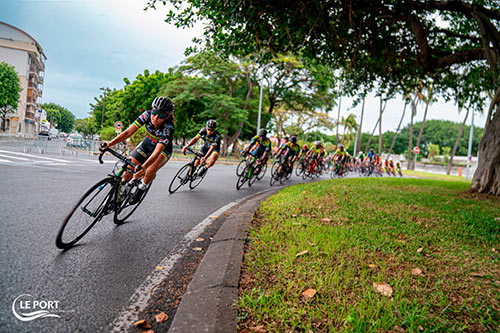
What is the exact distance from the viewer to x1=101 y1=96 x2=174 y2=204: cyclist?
4.39m

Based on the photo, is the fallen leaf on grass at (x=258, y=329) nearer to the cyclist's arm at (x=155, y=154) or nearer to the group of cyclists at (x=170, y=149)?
the group of cyclists at (x=170, y=149)

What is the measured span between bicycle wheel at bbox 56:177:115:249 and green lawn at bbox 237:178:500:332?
79.6 inches

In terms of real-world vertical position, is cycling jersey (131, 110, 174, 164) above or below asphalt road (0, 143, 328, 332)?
above

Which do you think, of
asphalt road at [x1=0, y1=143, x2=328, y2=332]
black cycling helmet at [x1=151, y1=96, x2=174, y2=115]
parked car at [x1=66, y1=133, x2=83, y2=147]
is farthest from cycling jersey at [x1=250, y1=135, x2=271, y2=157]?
parked car at [x1=66, y1=133, x2=83, y2=147]

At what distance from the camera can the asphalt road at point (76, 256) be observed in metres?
2.20

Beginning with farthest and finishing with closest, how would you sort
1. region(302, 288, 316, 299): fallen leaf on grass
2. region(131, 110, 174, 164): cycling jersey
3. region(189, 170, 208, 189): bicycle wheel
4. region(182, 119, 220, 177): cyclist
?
region(189, 170, 208, 189): bicycle wheel
region(182, 119, 220, 177): cyclist
region(131, 110, 174, 164): cycling jersey
region(302, 288, 316, 299): fallen leaf on grass

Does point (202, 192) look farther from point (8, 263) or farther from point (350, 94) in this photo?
point (350, 94)

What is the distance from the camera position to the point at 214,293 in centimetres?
242

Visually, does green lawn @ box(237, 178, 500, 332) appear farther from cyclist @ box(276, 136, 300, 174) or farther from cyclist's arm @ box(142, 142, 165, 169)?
cyclist @ box(276, 136, 300, 174)

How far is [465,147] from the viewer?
72938 millimetres

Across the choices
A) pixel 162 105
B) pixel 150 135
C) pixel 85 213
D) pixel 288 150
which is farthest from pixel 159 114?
pixel 288 150

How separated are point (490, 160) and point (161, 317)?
32.6 feet

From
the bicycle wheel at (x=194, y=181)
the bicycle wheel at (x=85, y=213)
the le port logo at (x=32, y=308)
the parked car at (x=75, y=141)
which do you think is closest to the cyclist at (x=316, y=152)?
the bicycle wheel at (x=194, y=181)

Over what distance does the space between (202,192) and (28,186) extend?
159 inches
